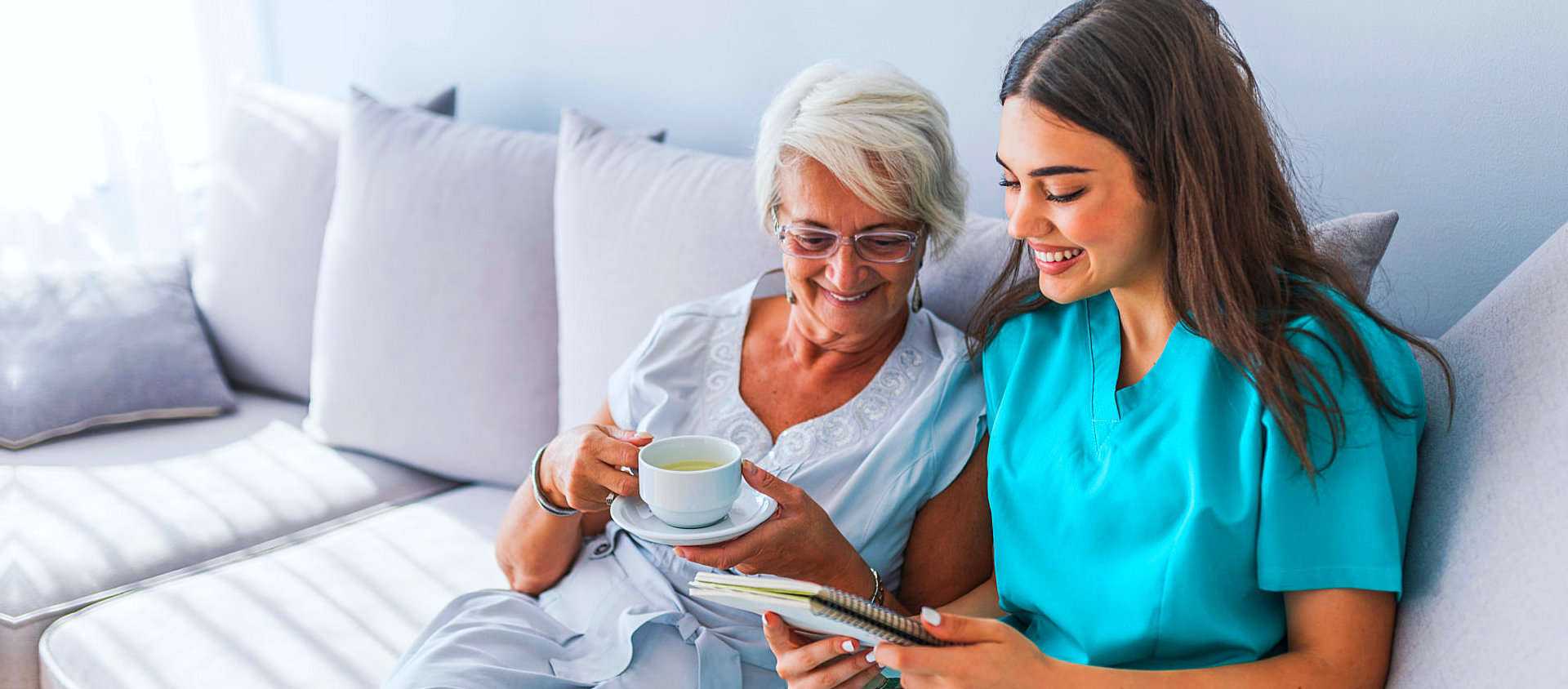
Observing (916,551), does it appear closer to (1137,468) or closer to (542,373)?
(1137,468)

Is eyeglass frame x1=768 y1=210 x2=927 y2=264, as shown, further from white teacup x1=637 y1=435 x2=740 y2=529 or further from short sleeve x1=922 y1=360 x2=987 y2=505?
white teacup x1=637 y1=435 x2=740 y2=529

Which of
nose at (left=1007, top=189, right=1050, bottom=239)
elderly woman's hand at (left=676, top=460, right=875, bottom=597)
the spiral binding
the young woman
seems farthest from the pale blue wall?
the spiral binding

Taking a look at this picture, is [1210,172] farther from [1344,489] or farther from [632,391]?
[632,391]

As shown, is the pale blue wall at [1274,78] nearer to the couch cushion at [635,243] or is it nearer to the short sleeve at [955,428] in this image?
the couch cushion at [635,243]

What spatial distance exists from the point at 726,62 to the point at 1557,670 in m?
1.69

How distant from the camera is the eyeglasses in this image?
4.32 ft

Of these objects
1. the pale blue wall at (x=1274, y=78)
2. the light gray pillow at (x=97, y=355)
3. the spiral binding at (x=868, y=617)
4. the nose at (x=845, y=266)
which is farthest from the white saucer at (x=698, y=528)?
the light gray pillow at (x=97, y=355)

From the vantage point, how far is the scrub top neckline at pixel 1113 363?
110 cm

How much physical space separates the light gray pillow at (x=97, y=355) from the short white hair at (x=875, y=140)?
62.5 inches

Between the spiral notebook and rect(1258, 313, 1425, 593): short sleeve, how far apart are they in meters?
0.36

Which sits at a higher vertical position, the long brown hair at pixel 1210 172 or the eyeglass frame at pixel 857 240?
the long brown hair at pixel 1210 172

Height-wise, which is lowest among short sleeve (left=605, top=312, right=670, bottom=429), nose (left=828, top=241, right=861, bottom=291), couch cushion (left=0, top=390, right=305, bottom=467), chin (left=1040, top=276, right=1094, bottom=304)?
couch cushion (left=0, top=390, right=305, bottom=467)

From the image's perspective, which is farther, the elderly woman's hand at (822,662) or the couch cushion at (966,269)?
the couch cushion at (966,269)

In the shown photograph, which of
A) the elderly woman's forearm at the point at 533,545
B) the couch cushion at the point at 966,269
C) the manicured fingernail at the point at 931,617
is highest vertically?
the couch cushion at the point at 966,269
